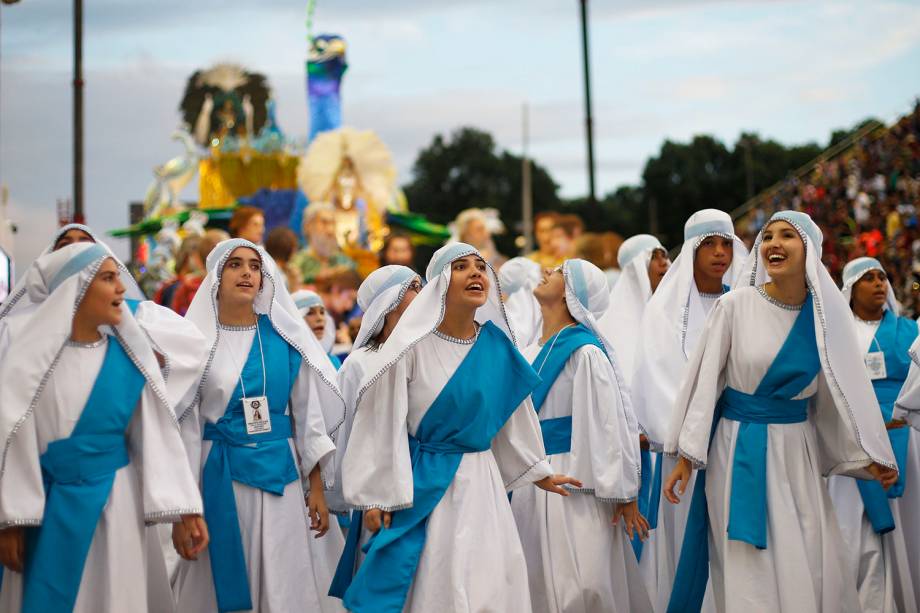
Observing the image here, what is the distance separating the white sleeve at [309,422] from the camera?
260 inches

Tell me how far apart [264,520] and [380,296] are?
4.71 feet

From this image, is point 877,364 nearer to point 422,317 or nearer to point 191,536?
point 422,317

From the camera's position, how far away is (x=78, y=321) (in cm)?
571

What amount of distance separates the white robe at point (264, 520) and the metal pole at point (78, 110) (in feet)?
20.8

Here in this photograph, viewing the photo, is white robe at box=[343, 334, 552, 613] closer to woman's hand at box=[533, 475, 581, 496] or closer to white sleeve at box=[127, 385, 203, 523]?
woman's hand at box=[533, 475, 581, 496]

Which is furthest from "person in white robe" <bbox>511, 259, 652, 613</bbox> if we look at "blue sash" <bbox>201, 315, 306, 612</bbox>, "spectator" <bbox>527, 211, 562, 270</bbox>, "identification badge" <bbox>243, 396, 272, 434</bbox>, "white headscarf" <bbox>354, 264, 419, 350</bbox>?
"spectator" <bbox>527, 211, 562, 270</bbox>

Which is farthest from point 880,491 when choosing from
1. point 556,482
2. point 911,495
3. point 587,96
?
point 587,96

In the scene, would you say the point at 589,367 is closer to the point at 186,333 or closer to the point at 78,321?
the point at 186,333

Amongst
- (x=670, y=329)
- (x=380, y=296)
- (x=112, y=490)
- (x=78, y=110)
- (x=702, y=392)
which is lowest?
(x=112, y=490)

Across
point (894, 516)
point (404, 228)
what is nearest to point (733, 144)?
point (404, 228)

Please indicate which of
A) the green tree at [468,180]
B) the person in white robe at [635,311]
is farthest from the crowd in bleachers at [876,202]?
the green tree at [468,180]

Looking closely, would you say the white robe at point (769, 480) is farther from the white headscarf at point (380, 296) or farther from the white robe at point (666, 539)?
the white headscarf at point (380, 296)

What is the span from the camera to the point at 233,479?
256 inches

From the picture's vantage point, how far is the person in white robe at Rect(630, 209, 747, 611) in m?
7.68
